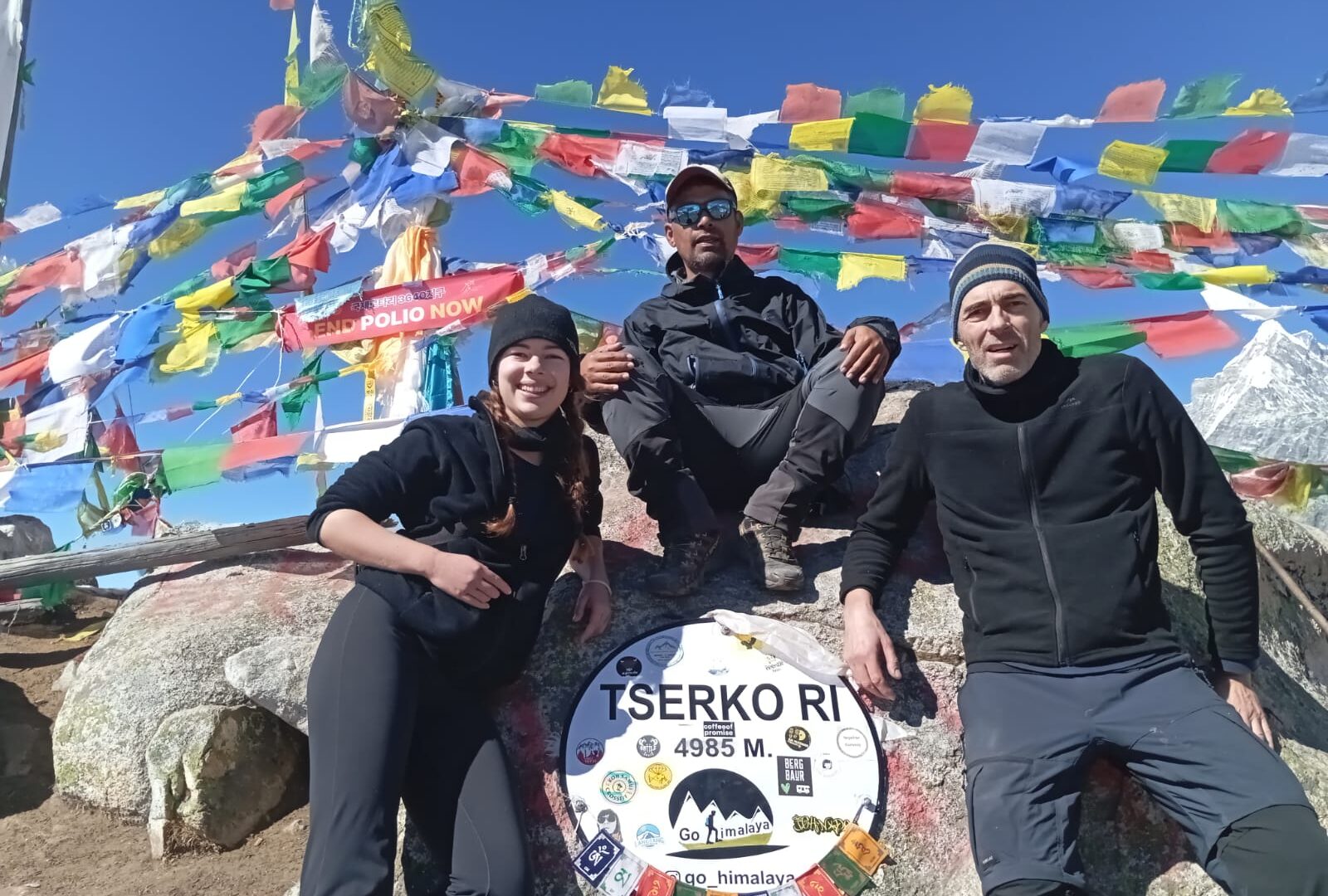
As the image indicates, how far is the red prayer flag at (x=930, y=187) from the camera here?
6.42 m

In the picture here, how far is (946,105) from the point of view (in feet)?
20.0

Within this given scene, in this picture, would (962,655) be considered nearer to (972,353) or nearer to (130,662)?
(972,353)

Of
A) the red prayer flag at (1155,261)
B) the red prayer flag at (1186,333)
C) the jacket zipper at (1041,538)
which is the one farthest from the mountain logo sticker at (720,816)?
the red prayer flag at (1155,261)

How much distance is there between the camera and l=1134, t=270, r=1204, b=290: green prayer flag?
605 cm

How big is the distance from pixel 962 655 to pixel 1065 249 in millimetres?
4626

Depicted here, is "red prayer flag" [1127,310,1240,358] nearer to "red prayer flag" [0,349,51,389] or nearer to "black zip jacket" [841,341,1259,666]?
"black zip jacket" [841,341,1259,666]

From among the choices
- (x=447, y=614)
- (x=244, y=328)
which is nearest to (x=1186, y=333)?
(x=447, y=614)

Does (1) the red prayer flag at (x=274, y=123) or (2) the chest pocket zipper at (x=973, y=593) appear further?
(1) the red prayer flag at (x=274, y=123)

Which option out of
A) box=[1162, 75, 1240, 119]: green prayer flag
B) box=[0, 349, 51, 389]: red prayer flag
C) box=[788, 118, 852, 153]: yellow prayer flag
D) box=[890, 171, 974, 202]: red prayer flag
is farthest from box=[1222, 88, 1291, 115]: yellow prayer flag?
box=[0, 349, 51, 389]: red prayer flag

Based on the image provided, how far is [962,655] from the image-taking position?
3021 millimetres

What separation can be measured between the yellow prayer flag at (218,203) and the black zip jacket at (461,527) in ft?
18.9

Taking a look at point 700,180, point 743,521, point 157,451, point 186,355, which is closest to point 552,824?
point 743,521

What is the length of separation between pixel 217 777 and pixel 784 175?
5671mm

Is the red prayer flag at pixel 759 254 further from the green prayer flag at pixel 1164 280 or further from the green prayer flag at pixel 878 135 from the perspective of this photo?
the green prayer flag at pixel 1164 280
